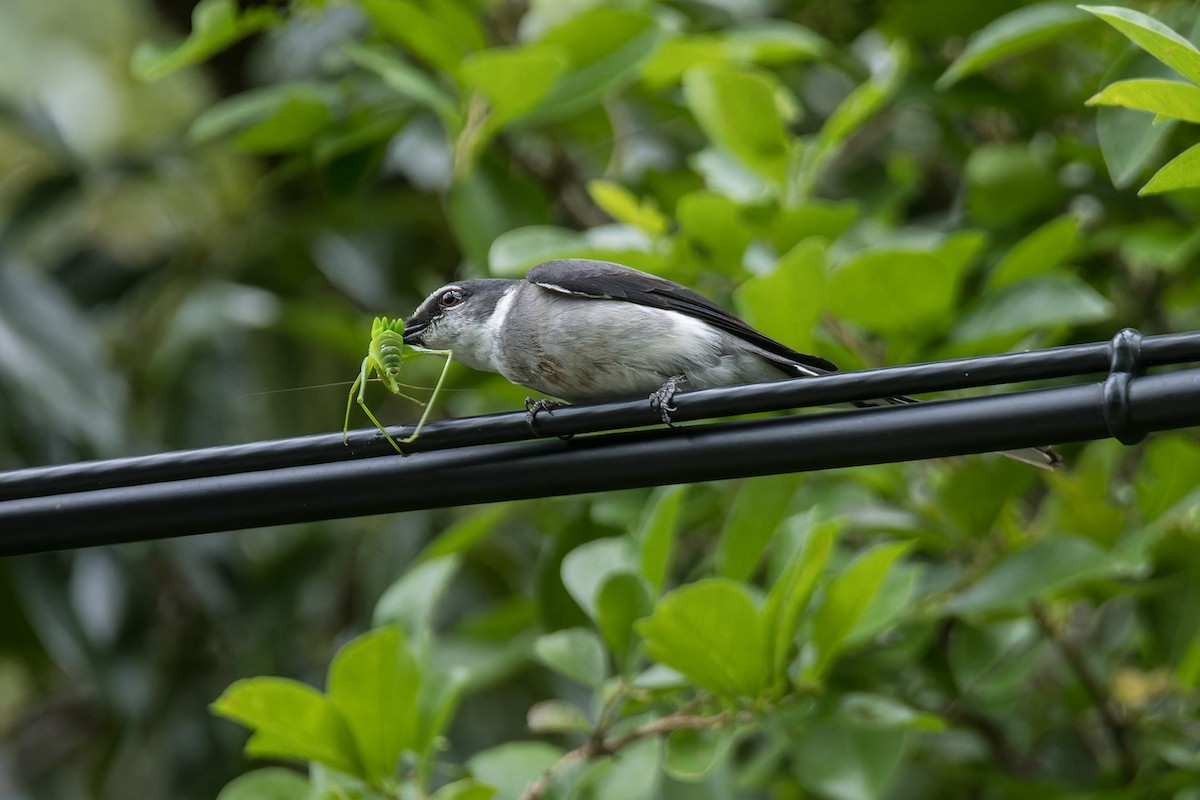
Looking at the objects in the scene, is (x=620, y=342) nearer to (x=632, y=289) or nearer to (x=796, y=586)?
(x=632, y=289)

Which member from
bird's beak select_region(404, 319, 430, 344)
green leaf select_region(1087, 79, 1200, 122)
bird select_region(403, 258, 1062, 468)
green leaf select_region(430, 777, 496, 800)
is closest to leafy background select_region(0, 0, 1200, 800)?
green leaf select_region(430, 777, 496, 800)

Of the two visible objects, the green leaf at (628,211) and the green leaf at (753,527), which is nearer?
the green leaf at (753,527)

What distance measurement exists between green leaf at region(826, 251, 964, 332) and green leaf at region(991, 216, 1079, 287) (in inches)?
8.5

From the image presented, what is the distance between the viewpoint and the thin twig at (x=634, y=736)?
9.61 feet

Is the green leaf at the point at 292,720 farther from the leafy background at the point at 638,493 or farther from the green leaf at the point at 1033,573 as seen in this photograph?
the green leaf at the point at 1033,573

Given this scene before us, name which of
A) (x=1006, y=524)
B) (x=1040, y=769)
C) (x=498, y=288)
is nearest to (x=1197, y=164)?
(x=1006, y=524)

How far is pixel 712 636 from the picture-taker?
108 inches

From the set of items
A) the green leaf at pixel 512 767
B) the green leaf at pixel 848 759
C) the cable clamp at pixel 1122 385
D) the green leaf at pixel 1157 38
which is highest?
the green leaf at pixel 1157 38

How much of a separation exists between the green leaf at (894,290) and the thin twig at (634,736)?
91cm

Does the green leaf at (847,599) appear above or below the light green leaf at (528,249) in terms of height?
below

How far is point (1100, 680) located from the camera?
3906 millimetres

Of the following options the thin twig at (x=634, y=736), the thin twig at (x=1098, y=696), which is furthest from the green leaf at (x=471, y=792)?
the thin twig at (x=1098, y=696)

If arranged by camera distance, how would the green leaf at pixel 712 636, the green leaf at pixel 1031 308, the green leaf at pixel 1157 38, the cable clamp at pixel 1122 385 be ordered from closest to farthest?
the cable clamp at pixel 1122 385, the green leaf at pixel 1157 38, the green leaf at pixel 712 636, the green leaf at pixel 1031 308

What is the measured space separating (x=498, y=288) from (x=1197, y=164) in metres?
1.74
